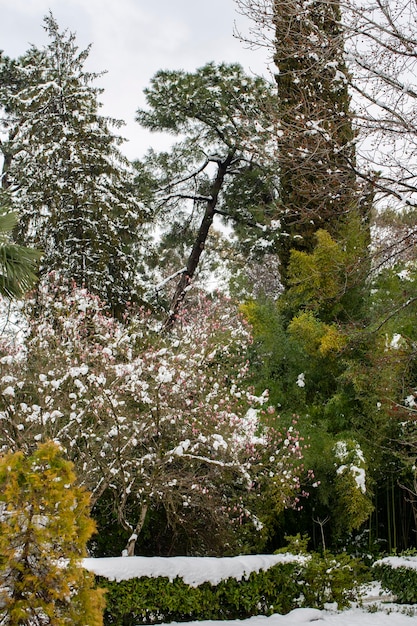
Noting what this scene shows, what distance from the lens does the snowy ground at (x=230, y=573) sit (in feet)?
21.1

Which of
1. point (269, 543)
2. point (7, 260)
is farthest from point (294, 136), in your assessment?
point (269, 543)

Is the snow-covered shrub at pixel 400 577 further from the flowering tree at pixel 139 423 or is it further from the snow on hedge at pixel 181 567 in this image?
the snow on hedge at pixel 181 567

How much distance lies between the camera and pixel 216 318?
11.1m

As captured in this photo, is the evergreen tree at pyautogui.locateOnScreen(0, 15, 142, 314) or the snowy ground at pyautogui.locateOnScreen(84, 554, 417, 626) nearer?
the snowy ground at pyautogui.locateOnScreen(84, 554, 417, 626)

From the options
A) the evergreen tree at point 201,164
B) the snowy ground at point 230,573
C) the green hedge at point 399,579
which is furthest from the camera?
the evergreen tree at point 201,164

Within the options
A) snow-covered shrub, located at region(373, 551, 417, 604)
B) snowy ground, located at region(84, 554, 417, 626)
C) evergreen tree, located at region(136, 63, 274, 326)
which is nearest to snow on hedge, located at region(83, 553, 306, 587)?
snowy ground, located at region(84, 554, 417, 626)

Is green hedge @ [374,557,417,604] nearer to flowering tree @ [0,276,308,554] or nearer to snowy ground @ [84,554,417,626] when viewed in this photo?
Answer: snowy ground @ [84,554,417,626]

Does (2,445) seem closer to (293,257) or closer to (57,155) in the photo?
(293,257)

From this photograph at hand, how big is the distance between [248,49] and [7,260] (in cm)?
345

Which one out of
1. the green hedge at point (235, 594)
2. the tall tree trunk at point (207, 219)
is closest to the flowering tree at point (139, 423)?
the green hedge at point (235, 594)

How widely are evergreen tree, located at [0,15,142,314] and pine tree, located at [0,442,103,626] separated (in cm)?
1071

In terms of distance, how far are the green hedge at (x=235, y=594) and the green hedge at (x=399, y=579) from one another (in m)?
0.74

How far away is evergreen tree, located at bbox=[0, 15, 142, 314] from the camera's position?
14.6 metres

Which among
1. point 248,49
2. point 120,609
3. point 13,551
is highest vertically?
point 248,49
